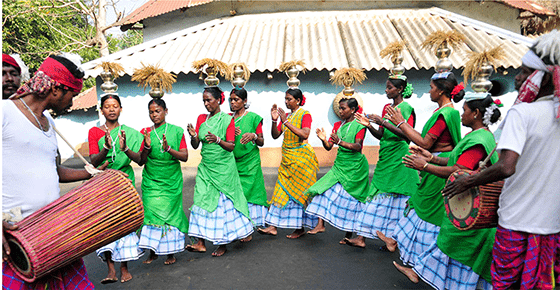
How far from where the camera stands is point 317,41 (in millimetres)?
10812

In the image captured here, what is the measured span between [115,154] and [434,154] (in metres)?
3.36

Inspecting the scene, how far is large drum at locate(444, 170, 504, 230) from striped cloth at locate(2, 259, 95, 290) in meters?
2.68

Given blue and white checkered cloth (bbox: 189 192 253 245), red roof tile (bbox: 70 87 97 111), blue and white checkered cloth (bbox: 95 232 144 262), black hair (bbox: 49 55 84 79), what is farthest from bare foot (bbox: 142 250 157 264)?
red roof tile (bbox: 70 87 97 111)

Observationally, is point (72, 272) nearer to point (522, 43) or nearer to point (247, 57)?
point (247, 57)

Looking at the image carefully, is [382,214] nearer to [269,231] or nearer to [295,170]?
[295,170]

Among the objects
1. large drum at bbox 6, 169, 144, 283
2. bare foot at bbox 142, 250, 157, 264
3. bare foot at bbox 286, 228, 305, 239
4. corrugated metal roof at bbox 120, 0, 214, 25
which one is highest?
corrugated metal roof at bbox 120, 0, 214, 25

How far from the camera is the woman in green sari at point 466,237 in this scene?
2.88 metres

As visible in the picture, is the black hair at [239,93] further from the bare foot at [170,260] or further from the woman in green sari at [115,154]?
the bare foot at [170,260]

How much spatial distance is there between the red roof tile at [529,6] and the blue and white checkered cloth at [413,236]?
10.4 m

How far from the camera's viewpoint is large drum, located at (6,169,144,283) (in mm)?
2094

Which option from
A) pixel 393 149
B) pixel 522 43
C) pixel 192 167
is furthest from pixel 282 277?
pixel 522 43

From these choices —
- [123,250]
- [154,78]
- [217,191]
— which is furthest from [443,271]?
[154,78]

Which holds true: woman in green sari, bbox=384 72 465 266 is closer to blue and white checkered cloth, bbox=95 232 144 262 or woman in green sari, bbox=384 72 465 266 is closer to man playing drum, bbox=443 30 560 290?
man playing drum, bbox=443 30 560 290

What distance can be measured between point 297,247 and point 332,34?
7980 millimetres
